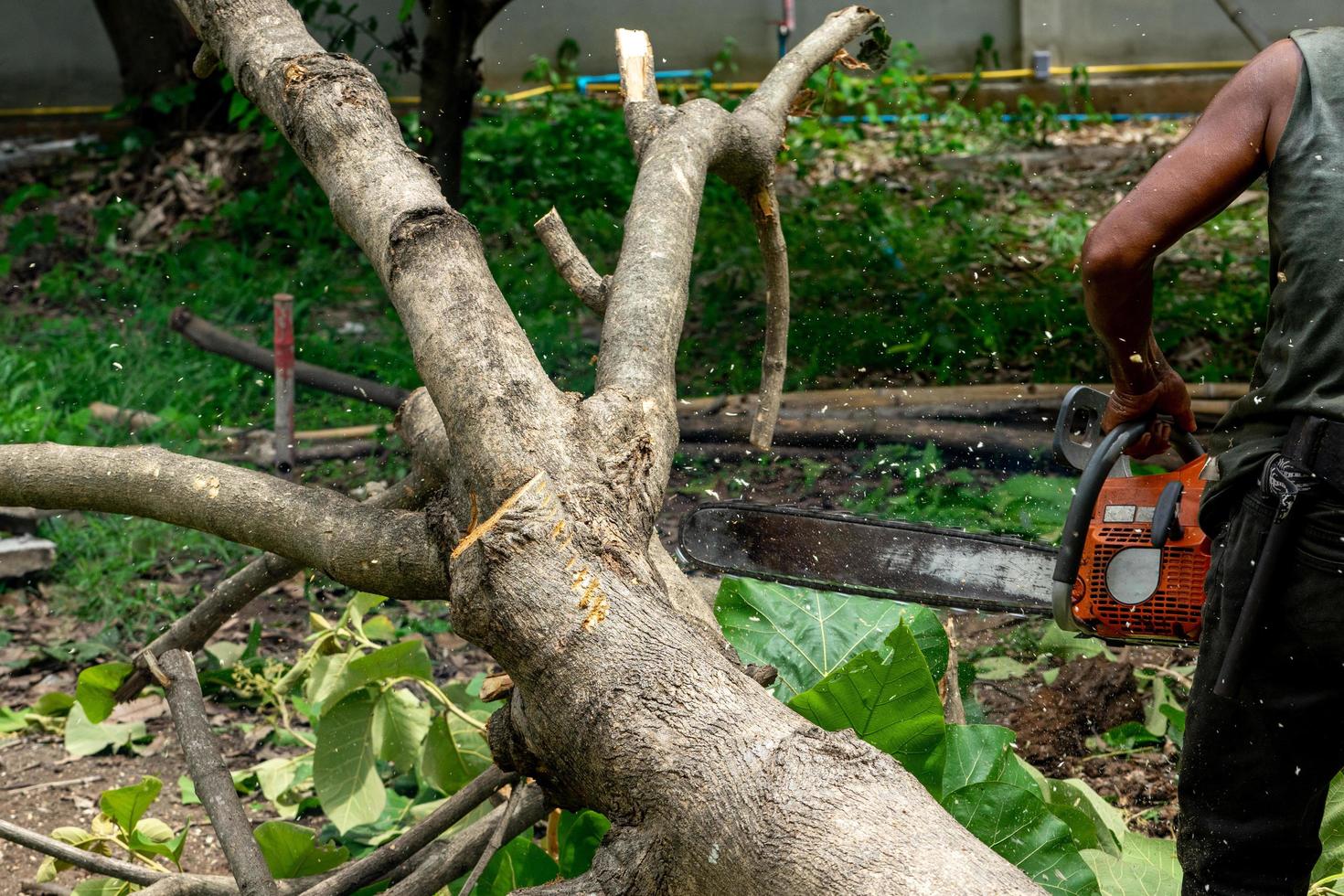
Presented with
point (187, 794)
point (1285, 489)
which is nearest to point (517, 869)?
point (1285, 489)

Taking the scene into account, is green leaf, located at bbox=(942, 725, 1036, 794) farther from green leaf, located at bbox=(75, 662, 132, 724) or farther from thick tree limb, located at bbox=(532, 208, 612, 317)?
green leaf, located at bbox=(75, 662, 132, 724)

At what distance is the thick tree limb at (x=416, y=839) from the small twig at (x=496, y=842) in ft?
0.16

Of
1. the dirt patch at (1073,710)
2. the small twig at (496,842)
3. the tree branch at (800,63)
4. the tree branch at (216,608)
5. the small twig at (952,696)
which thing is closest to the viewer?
the small twig at (496,842)

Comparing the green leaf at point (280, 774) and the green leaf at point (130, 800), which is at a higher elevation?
the green leaf at point (130, 800)

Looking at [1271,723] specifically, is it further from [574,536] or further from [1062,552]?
[574,536]

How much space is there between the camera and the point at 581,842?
1.79 m

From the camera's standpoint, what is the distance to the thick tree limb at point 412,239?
152cm

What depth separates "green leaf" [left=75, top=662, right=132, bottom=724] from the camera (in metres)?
2.21

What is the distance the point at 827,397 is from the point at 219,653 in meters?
2.90

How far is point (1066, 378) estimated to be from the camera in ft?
19.4

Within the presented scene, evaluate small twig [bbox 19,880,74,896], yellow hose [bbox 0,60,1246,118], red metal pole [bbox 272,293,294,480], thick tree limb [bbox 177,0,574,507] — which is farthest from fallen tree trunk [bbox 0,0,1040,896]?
yellow hose [bbox 0,60,1246,118]

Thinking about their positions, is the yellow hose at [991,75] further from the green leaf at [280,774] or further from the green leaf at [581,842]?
the green leaf at [581,842]

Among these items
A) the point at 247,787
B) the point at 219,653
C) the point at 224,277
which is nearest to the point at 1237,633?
the point at 247,787

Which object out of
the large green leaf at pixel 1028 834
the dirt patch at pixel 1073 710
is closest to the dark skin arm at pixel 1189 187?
the large green leaf at pixel 1028 834
